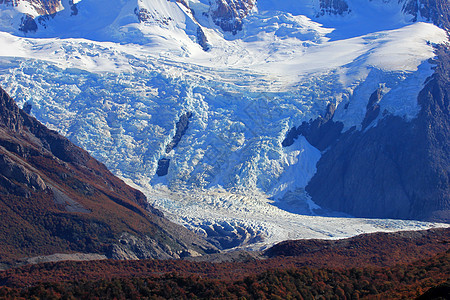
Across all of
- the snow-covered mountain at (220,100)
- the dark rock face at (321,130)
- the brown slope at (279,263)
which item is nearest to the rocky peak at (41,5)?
the snow-covered mountain at (220,100)

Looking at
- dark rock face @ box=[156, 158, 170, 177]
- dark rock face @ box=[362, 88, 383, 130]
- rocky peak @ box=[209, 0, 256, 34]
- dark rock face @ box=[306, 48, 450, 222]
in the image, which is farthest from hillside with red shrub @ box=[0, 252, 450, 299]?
rocky peak @ box=[209, 0, 256, 34]

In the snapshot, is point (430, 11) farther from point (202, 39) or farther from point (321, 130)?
point (321, 130)

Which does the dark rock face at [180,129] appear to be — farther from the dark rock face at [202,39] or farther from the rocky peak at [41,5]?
the rocky peak at [41,5]

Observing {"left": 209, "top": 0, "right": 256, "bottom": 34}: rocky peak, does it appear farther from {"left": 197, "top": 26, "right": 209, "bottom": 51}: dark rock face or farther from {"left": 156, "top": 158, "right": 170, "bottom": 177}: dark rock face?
{"left": 156, "top": 158, "right": 170, "bottom": 177}: dark rock face

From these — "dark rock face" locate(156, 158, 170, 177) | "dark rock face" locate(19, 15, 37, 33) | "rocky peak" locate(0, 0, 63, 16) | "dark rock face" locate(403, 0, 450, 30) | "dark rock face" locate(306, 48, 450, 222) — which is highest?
"rocky peak" locate(0, 0, 63, 16)

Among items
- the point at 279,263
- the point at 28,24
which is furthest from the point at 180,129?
the point at 279,263

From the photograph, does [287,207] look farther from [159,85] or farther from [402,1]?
[402,1]
